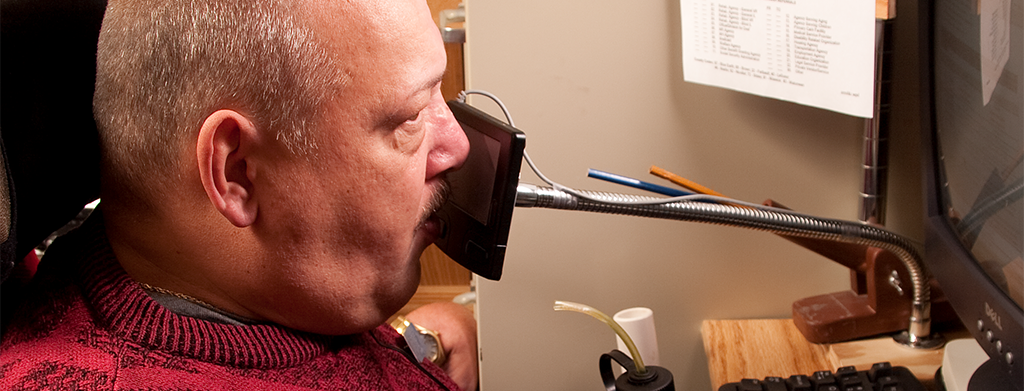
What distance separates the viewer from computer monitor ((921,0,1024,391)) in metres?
0.62

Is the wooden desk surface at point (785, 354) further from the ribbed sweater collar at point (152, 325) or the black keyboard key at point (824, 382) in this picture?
the ribbed sweater collar at point (152, 325)

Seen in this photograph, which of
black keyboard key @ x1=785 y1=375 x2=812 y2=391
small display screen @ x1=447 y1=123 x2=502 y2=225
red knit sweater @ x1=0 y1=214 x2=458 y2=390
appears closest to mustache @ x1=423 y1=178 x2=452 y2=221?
small display screen @ x1=447 y1=123 x2=502 y2=225

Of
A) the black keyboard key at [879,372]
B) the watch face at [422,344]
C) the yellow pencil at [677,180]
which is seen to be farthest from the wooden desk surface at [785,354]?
the watch face at [422,344]

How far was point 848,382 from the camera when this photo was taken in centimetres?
79

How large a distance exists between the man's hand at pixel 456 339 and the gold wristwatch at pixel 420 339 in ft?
0.06

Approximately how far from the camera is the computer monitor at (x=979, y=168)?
0.62 meters

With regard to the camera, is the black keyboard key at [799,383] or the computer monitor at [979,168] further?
the black keyboard key at [799,383]

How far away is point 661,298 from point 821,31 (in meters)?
0.42

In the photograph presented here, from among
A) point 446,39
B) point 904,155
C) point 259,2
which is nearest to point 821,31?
point 904,155

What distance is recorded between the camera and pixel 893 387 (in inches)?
30.7

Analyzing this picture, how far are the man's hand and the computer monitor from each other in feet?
1.96

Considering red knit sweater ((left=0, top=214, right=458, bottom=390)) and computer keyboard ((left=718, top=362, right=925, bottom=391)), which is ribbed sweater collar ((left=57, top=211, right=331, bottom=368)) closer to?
red knit sweater ((left=0, top=214, right=458, bottom=390))

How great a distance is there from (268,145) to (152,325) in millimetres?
165

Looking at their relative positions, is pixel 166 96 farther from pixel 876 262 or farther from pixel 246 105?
pixel 876 262
